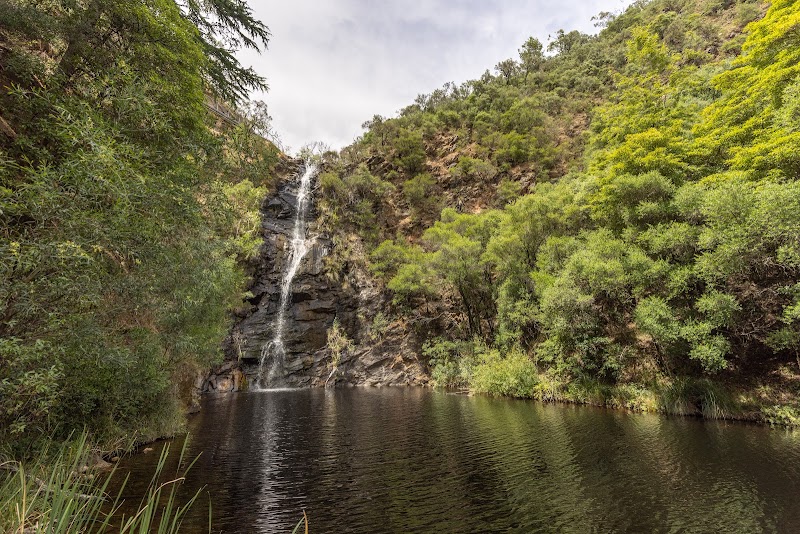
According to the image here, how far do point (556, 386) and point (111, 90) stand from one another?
25.5 metres

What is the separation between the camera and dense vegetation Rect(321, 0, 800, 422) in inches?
623

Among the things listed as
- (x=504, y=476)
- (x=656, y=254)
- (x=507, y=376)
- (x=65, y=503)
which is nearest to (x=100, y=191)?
(x=65, y=503)

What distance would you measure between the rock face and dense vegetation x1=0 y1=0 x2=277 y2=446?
3118 cm

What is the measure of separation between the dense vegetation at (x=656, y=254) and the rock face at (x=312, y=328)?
13.1 ft

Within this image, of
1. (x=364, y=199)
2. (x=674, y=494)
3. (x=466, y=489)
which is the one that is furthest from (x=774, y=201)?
(x=364, y=199)

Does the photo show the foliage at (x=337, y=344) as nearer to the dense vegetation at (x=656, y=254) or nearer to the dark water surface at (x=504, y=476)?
the dense vegetation at (x=656, y=254)

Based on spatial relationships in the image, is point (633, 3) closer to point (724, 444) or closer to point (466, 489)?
point (724, 444)

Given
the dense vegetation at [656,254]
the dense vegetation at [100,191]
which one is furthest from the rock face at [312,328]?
the dense vegetation at [100,191]

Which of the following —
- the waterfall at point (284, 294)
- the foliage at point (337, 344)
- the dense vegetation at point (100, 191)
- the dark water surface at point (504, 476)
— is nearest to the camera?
the dense vegetation at point (100, 191)

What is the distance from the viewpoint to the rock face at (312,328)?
45656mm

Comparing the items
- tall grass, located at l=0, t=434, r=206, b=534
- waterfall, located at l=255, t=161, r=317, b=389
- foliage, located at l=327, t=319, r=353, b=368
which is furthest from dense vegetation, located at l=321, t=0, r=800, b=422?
tall grass, located at l=0, t=434, r=206, b=534

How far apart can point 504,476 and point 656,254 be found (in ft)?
48.5

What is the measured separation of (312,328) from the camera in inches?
1937

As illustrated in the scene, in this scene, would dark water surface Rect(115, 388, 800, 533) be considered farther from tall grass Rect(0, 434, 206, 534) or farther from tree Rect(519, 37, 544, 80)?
tree Rect(519, 37, 544, 80)
